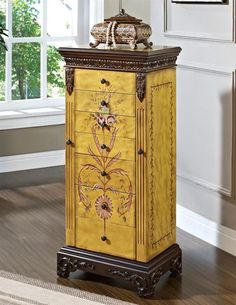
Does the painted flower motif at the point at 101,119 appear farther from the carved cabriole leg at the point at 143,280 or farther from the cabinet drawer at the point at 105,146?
the carved cabriole leg at the point at 143,280

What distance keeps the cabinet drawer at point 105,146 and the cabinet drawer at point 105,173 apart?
0.08 ft

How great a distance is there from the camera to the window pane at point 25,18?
18.7 feet

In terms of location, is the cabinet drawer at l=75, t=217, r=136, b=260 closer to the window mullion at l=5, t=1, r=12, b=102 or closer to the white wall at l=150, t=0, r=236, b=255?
the white wall at l=150, t=0, r=236, b=255

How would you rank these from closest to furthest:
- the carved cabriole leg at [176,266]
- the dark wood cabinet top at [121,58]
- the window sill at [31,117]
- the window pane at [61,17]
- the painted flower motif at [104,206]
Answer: the dark wood cabinet top at [121,58] → the painted flower motif at [104,206] → the carved cabriole leg at [176,266] → the window sill at [31,117] → the window pane at [61,17]

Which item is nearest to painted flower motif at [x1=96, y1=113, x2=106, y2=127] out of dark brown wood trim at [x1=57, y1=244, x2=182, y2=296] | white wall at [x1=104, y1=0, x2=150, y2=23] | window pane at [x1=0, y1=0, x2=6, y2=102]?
dark brown wood trim at [x1=57, y1=244, x2=182, y2=296]

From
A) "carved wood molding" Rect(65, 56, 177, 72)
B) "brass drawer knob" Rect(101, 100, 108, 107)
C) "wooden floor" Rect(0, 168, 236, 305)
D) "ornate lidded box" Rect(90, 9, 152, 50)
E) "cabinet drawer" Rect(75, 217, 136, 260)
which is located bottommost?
"wooden floor" Rect(0, 168, 236, 305)

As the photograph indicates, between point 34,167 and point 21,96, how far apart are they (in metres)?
0.60

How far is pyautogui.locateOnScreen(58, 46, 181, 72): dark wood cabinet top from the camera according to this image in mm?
3125

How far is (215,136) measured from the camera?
3859 mm

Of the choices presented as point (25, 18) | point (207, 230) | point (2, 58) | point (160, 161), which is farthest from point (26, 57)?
point (160, 161)

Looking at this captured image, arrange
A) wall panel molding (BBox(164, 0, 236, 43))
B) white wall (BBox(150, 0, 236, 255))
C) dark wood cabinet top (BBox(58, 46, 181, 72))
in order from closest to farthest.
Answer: dark wood cabinet top (BBox(58, 46, 181, 72)) < wall panel molding (BBox(164, 0, 236, 43)) < white wall (BBox(150, 0, 236, 255))

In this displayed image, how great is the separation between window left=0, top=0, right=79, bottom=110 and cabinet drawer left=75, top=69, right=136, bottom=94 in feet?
8.12

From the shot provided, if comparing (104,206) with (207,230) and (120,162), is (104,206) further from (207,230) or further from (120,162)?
(207,230)

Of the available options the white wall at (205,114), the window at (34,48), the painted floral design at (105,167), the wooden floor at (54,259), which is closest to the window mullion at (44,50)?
the window at (34,48)
